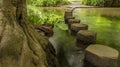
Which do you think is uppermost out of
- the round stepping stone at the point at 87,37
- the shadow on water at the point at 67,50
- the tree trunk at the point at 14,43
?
the tree trunk at the point at 14,43

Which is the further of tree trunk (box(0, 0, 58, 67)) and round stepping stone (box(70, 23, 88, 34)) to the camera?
round stepping stone (box(70, 23, 88, 34))

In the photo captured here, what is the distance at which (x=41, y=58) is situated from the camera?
4.27 meters

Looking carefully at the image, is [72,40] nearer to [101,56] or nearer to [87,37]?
[87,37]

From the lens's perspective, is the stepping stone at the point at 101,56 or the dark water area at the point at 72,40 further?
the dark water area at the point at 72,40

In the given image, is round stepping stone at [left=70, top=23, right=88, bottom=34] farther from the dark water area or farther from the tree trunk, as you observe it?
the tree trunk

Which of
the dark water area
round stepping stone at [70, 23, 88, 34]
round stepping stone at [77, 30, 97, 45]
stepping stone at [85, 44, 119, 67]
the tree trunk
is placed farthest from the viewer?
round stepping stone at [70, 23, 88, 34]

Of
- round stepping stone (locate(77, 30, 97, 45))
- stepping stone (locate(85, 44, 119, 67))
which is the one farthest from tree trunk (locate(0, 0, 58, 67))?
round stepping stone (locate(77, 30, 97, 45))

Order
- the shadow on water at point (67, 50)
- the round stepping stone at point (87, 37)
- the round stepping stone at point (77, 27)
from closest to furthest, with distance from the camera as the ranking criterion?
the shadow on water at point (67, 50)
the round stepping stone at point (87, 37)
the round stepping stone at point (77, 27)

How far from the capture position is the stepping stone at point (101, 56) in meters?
5.40

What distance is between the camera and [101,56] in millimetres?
5445

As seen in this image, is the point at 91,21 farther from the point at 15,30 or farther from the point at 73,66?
the point at 15,30

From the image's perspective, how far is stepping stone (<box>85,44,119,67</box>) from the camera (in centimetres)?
540

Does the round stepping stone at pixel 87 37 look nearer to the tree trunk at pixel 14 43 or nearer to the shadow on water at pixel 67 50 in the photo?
the shadow on water at pixel 67 50

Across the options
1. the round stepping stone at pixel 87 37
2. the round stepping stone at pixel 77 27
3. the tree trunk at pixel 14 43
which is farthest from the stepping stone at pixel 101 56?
the round stepping stone at pixel 77 27
